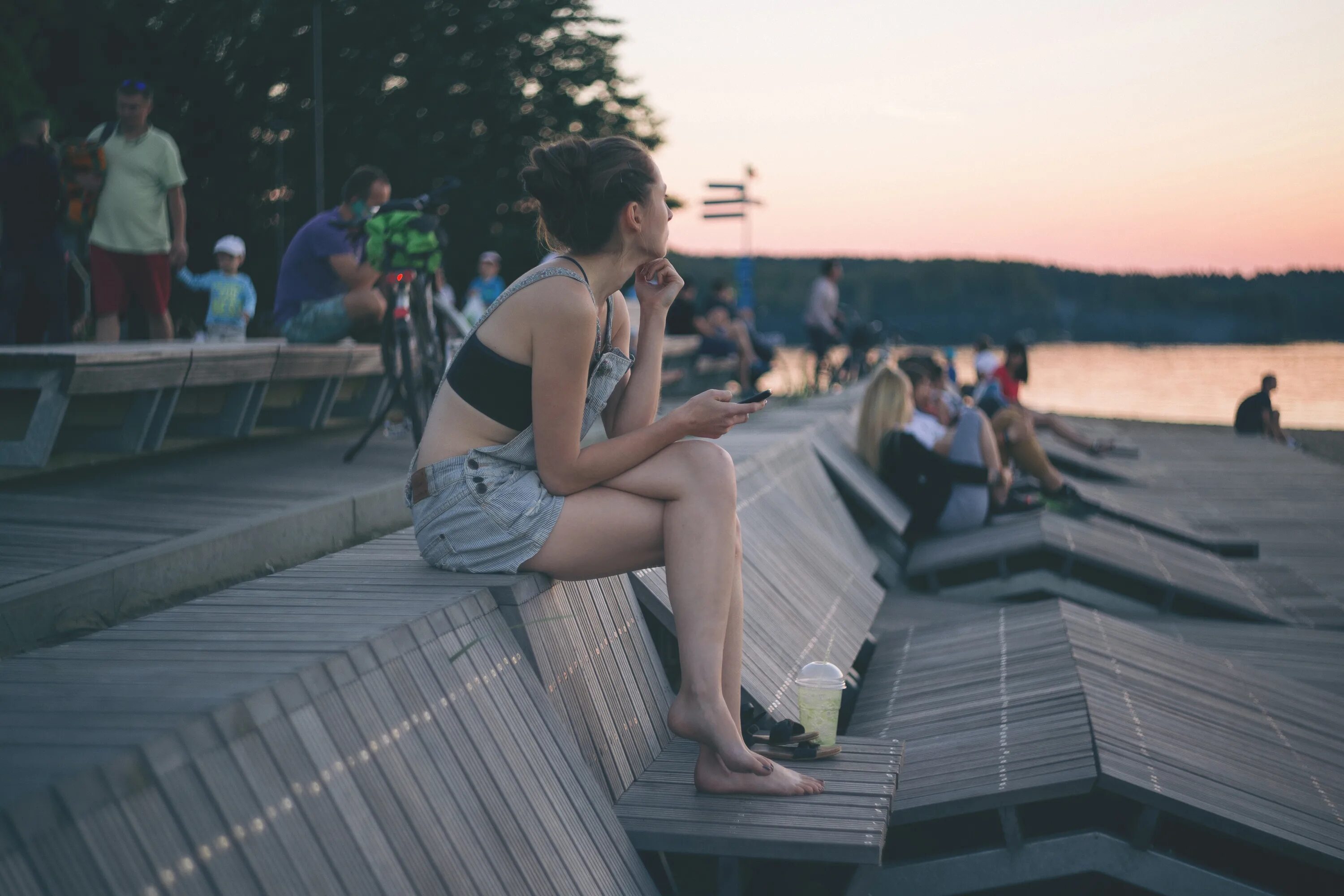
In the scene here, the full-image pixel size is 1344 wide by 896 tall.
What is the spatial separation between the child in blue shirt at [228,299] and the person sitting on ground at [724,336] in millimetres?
6627

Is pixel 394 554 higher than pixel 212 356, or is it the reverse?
pixel 212 356

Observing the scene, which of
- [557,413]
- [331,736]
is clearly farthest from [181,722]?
[557,413]

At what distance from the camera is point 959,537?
8984 mm

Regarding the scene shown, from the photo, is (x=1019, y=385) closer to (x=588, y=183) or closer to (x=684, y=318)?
(x=684, y=318)

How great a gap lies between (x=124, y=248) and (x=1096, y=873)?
255 inches

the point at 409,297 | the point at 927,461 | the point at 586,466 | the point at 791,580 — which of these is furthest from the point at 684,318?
the point at 586,466

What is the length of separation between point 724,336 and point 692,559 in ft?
45.3

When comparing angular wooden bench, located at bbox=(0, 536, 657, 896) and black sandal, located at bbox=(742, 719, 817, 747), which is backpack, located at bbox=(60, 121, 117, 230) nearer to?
angular wooden bench, located at bbox=(0, 536, 657, 896)

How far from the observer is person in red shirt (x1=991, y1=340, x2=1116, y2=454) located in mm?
16469

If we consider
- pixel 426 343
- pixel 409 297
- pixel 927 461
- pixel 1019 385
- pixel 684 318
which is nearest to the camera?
pixel 409 297

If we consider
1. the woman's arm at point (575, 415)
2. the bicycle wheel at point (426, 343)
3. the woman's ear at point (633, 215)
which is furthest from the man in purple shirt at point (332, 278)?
the woman's arm at point (575, 415)

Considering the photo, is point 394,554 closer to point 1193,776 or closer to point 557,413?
point 557,413

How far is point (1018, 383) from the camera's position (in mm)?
17031

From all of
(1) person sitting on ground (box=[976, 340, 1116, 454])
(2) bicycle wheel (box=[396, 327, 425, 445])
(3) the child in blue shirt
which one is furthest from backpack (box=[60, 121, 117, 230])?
(1) person sitting on ground (box=[976, 340, 1116, 454])
